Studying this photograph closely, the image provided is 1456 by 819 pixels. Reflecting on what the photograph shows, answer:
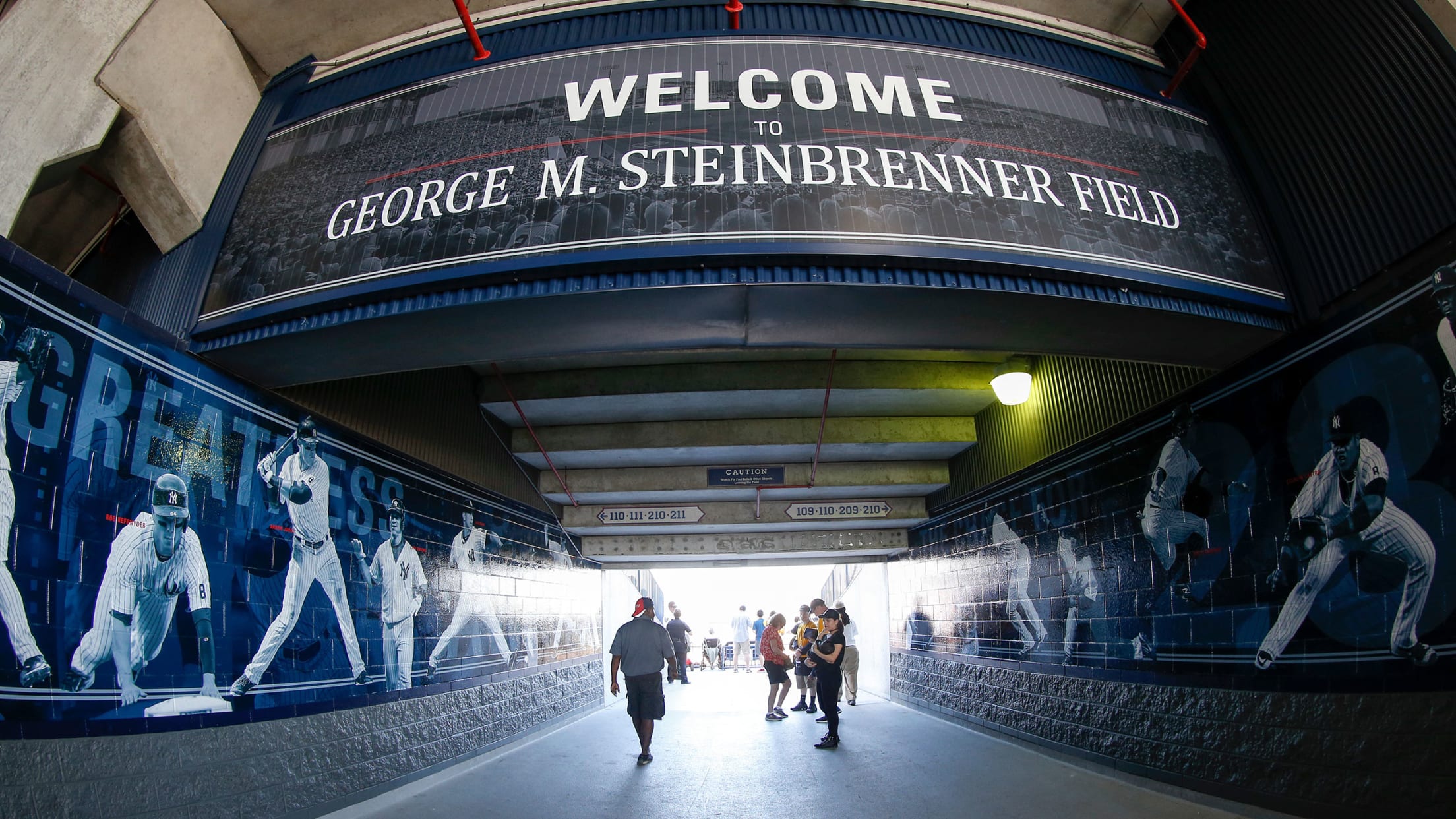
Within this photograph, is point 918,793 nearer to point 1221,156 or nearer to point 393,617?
point 393,617

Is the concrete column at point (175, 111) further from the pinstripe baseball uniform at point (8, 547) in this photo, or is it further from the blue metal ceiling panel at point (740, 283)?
the pinstripe baseball uniform at point (8, 547)

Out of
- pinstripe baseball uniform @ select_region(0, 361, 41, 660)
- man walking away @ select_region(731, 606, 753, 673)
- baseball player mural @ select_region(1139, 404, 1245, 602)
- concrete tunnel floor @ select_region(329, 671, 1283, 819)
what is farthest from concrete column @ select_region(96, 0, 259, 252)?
man walking away @ select_region(731, 606, 753, 673)

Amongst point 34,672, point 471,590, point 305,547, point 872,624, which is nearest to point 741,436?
point 471,590

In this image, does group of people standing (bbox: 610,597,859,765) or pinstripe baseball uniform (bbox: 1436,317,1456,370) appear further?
group of people standing (bbox: 610,597,859,765)

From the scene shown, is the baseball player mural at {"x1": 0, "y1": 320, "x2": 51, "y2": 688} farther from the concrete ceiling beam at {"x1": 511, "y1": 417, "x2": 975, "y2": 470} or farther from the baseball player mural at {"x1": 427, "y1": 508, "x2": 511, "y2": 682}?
the concrete ceiling beam at {"x1": 511, "y1": 417, "x2": 975, "y2": 470}

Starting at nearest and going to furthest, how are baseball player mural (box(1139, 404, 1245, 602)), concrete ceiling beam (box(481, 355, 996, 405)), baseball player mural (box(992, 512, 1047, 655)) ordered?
baseball player mural (box(1139, 404, 1245, 602)) → baseball player mural (box(992, 512, 1047, 655)) → concrete ceiling beam (box(481, 355, 996, 405))

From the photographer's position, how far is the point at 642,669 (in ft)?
22.0

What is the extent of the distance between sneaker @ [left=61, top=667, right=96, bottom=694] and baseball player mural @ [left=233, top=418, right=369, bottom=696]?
0.93m

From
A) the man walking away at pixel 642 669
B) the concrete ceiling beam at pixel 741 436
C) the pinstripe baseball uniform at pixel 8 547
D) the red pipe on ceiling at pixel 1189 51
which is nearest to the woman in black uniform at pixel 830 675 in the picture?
the man walking away at pixel 642 669

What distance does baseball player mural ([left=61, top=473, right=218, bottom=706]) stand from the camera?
3295 mm

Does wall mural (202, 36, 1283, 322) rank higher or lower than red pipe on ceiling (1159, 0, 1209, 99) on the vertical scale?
lower

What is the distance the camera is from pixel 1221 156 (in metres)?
4.78

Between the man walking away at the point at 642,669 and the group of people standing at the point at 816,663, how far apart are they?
1.80 meters

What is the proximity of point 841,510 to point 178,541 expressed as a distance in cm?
812
